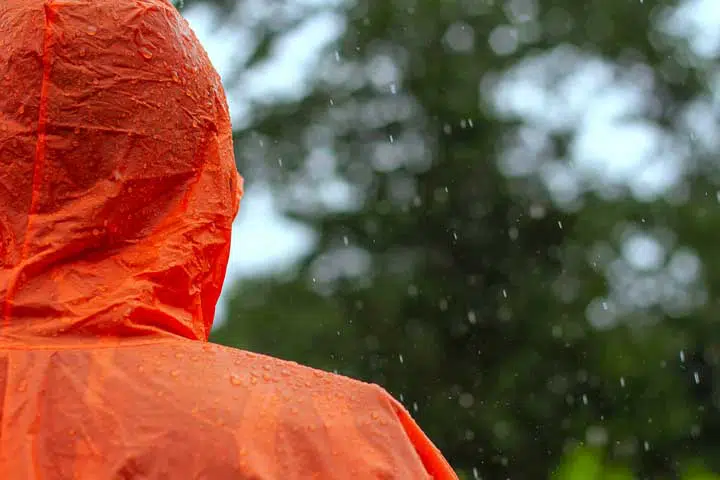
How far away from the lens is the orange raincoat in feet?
6.13

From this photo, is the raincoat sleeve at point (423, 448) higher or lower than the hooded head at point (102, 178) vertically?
lower

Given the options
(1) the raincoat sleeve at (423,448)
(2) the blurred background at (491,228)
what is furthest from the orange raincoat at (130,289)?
(2) the blurred background at (491,228)

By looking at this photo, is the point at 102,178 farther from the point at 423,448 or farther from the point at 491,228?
the point at 491,228

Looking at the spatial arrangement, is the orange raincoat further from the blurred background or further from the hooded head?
the blurred background

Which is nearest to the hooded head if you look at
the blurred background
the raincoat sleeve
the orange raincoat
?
the orange raincoat

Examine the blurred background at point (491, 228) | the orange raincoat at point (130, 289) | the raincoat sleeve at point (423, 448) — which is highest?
the orange raincoat at point (130, 289)

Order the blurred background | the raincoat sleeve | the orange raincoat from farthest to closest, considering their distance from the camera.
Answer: the blurred background
the raincoat sleeve
the orange raincoat

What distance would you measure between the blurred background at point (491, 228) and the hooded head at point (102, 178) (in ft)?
36.9

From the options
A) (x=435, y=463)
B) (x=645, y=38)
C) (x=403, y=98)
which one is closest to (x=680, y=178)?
(x=645, y=38)

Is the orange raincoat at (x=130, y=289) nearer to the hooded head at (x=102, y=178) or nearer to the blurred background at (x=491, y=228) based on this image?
the hooded head at (x=102, y=178)

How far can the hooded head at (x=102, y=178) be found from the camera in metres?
1.96

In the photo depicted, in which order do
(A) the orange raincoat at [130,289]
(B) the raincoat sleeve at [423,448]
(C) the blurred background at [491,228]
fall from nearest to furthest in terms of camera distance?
(A) the orange raincoat at [130,289]
(B) the raincoat sleeve at [423,448]
(C) the blurred background at [491,228]

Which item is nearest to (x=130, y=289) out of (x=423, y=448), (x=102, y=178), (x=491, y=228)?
(x=102, y=178)

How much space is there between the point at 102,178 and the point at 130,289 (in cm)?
18
